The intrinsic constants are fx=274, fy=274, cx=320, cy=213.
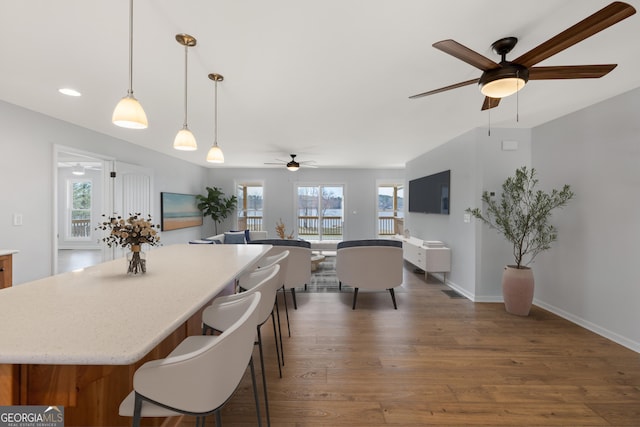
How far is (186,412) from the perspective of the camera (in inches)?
34.3

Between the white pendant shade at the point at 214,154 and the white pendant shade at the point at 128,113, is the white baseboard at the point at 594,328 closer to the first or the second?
the white pendant shade at the point at 214,154

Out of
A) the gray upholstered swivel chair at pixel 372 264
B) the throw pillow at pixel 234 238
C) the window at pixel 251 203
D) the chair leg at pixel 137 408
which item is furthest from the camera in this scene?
the window at pixel 251 203

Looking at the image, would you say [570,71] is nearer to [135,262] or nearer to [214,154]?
[214,154]

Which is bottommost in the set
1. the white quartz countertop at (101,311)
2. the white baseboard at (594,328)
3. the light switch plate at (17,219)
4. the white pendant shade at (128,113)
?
the white baseboard at (594,328)

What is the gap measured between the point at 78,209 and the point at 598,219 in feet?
37.1

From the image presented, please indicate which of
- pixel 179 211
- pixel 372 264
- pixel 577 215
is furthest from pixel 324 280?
pixel 179 211

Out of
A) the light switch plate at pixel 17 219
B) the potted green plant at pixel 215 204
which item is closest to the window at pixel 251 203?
the potted green plant at pixel 215 204

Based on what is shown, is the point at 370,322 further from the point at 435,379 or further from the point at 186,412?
the point at 186,412

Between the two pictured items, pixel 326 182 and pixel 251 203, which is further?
pixel 251 203

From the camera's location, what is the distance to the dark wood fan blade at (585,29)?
1.16 m

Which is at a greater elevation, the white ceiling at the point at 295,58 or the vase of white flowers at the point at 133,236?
the white ceiling at the point at 295,58

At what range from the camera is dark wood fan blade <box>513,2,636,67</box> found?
1.16 meters

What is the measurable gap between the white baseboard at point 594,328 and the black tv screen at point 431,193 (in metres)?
1.83

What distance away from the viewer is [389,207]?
834 centimetres
